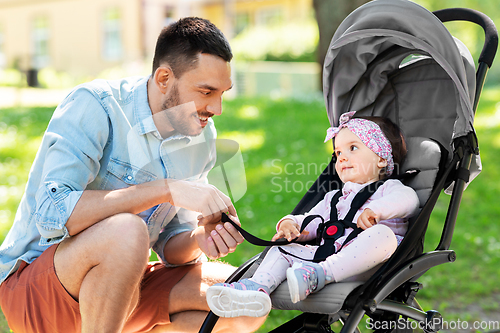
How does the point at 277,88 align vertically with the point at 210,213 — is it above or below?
below

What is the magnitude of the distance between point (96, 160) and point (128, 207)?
0.27m

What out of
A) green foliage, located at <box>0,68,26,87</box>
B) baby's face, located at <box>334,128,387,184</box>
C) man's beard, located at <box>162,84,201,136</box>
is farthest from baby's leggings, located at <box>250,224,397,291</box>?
green foliage, located at <box>0,68,26,87</box>

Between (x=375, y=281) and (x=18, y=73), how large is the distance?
17903 millimetres

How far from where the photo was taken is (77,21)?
18922 mm

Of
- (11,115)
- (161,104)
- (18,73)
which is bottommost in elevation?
(18,73)

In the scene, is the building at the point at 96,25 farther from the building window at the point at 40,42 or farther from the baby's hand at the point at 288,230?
the baby's hand at the point at 288,230

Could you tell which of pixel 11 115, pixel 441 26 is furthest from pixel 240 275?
pixel 11 115

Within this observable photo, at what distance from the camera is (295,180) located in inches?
212

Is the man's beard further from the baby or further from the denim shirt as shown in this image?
the baby

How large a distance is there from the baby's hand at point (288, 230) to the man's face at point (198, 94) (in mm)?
542

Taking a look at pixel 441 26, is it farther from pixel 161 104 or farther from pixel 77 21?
pixel 77 21

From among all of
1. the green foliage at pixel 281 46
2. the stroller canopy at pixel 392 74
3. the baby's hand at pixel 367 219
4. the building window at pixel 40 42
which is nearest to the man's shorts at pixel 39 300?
the baby's hand at pixel 367 219

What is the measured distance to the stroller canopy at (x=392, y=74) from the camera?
7.03ft

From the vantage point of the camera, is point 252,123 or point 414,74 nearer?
point 414,74
